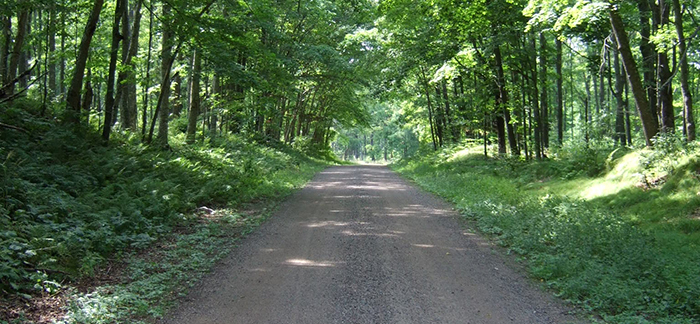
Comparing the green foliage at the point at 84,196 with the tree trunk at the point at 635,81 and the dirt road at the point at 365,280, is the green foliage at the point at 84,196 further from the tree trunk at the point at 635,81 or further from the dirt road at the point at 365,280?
the tree trunk at the point at 635,81

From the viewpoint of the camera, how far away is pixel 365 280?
5344mm

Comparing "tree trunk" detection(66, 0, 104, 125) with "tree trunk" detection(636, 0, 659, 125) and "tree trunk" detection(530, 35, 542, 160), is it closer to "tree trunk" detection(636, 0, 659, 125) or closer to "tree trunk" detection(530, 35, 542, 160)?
"tree trunk" detection(530, 35, 542, 160)

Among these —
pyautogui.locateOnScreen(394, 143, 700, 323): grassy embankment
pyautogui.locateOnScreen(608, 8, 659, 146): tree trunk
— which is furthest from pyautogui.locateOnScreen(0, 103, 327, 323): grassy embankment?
pyautogui.locateOnScreen(608, 8, 659, 146): tree trunk

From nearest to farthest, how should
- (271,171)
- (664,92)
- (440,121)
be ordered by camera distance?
(664,92)
(271,171)
(440,121)

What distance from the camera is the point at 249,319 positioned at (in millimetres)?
4238

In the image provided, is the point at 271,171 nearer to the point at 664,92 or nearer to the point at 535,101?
the point at 535,101

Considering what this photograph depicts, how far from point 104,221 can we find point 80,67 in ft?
18.9

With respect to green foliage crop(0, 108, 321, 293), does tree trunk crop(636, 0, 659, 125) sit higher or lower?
higher

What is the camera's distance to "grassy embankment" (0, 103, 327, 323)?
4492mm

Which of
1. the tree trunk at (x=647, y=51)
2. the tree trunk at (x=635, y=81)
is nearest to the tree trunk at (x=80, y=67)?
the tree trunk at (x=635, y=81)

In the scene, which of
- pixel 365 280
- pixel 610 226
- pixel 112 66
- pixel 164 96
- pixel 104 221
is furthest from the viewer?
pixel 164 96

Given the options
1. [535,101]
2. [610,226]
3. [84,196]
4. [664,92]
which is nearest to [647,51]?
[535,101]

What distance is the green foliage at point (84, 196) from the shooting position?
198 inches

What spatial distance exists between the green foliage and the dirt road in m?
1.62
